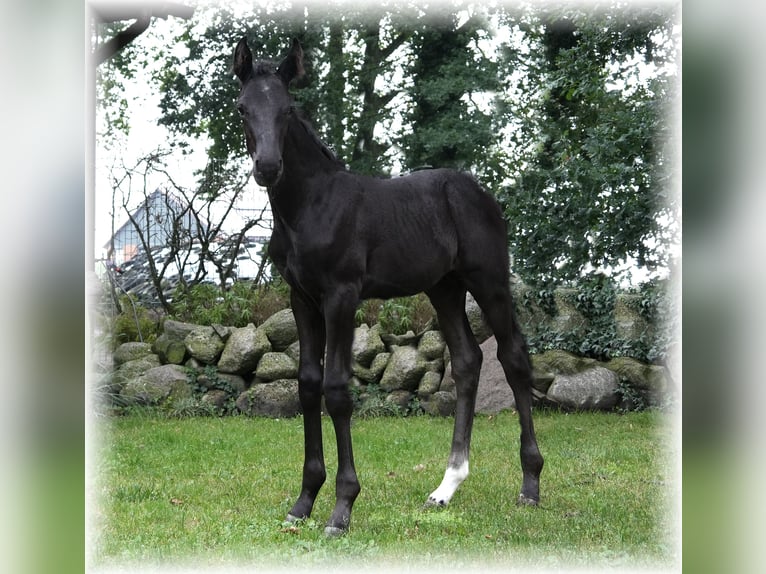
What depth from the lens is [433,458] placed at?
6.82 metres

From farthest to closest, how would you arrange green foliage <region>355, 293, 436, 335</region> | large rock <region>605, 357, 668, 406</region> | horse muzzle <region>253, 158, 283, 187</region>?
green foliage <region>355, 293, 436, 335</region>, large rock <region>605, 357, 668, 406</region>, horse muzzle <region>253, 158, 283, 187</region>

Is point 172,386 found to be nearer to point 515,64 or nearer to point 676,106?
point 515,64

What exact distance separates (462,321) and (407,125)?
17.2 feet

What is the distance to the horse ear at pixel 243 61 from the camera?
410 cm

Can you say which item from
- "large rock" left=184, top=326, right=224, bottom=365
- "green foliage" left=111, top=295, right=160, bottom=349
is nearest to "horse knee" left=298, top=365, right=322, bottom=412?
"large rock" left=184, top=326, right=224, bottom=365

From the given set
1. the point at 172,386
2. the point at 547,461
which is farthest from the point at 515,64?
the point at 172,386

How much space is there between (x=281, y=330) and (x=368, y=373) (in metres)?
1.28

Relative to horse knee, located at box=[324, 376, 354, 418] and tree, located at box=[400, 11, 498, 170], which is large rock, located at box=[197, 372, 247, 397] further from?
horse knee, located at box=[324, 376, 354, 418]

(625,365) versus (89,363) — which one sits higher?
(89,363)

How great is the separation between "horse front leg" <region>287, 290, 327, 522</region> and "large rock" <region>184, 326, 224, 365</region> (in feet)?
17.4

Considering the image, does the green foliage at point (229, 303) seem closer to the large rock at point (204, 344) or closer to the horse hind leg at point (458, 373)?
the large rock at point (204, 344)

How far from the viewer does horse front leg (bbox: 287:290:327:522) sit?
4.44 meters

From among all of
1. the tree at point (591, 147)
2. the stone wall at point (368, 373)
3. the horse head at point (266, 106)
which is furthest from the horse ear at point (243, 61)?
the stone wall at point (368, 373)

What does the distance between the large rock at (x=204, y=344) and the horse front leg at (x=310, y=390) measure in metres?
5.29
